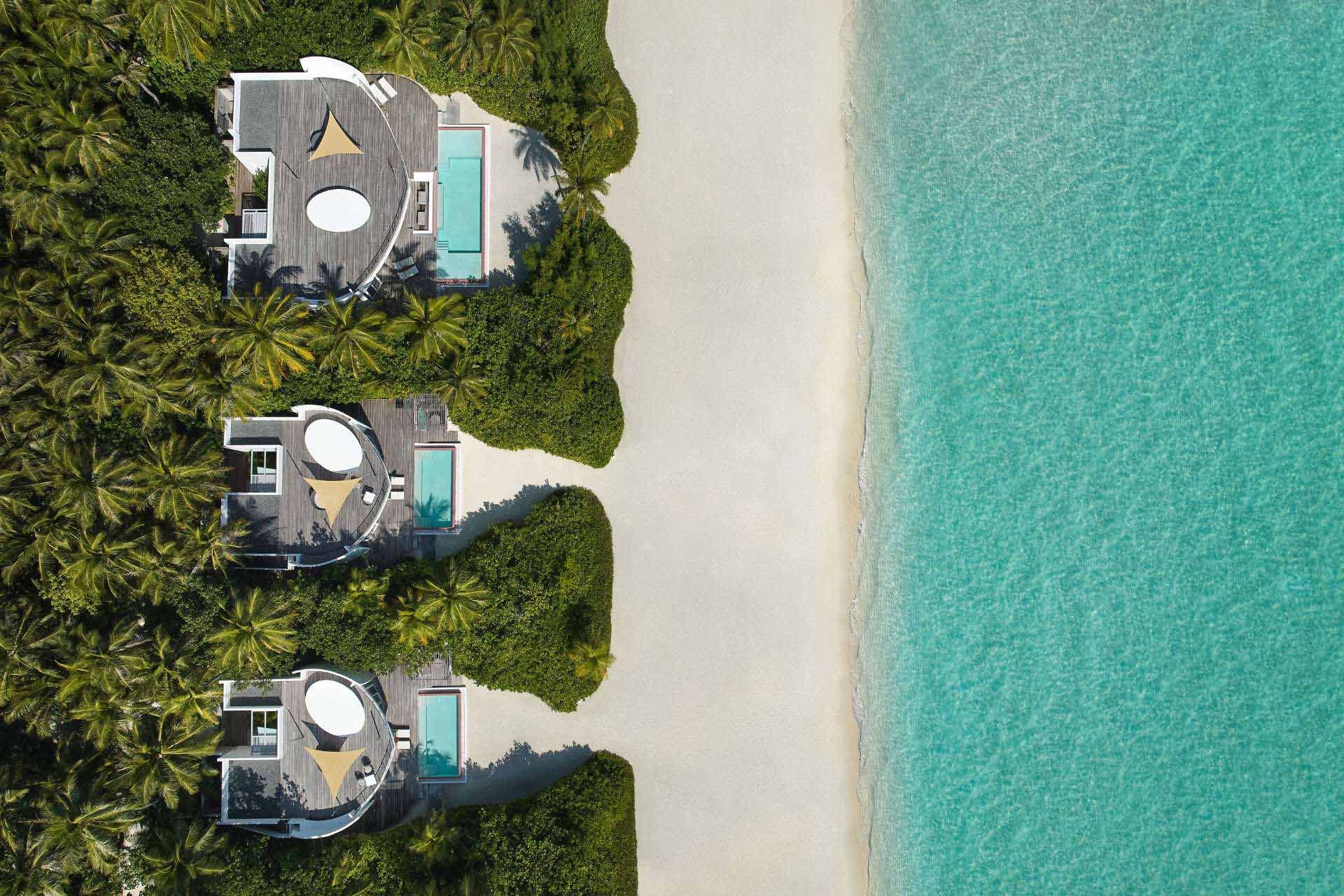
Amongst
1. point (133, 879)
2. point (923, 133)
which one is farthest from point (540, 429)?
point (133, 879)

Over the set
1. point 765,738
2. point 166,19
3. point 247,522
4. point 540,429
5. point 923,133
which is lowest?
point 765,738

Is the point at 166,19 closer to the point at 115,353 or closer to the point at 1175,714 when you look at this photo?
the point at 115,353

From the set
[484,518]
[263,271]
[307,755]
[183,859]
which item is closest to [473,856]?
[307,755]

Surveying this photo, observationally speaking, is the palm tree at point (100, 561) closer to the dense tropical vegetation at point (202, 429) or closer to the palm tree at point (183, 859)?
the dense tropical vegetation at point (202, 429)

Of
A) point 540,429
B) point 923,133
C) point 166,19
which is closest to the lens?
point 166,19

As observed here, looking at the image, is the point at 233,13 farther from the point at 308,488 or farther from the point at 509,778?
the point at 509,778

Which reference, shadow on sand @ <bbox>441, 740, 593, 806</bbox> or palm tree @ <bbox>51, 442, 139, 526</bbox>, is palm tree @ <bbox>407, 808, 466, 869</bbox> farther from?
palm tree @ <bbox>51, 442, 139, 526</bbox>

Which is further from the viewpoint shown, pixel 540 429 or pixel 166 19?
pixel 540 429

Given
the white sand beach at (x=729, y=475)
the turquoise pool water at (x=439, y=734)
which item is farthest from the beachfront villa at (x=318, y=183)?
the turquoise pool water at (x=439, y=734)

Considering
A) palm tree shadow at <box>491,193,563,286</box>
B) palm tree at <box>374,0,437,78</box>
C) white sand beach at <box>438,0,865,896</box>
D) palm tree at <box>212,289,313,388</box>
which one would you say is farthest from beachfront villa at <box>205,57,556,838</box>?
white sand beach at <box>438,0,865,896</box>
